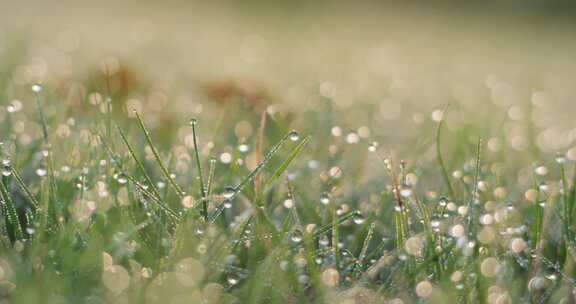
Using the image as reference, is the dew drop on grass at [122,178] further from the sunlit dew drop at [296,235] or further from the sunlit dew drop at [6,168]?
the sunlit dew drop at [296,235]

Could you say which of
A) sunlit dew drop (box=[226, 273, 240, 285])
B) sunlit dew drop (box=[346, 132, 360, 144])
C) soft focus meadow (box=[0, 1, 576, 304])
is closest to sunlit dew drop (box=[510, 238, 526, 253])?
soft focus meadow (box=[0, 1, 576, 304])

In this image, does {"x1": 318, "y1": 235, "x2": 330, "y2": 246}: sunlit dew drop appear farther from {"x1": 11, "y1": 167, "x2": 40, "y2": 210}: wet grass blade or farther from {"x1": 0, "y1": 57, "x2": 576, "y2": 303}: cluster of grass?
{"x1": 11, "y1": 167, "x2": 40, "y2": 210}: wet grass blade

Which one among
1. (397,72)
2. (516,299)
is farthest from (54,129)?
(397,72)

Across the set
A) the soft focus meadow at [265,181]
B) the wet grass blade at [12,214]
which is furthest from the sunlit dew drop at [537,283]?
the wet grass blade at [12,214]

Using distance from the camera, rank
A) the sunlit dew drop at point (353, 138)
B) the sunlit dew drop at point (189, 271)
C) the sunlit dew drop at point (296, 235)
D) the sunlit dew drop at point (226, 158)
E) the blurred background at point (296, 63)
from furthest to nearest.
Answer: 1. the blurred background at point (296, 63)
2. the sunlit dew drop at point (353, 138)
3. the sunlit dew drop at point (226, 158)
4. the sunlit dew drop at point (296, 235)
5. the sunlit dew drop at point (189, 271)

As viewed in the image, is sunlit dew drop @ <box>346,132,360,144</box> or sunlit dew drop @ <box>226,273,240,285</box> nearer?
sunlit dew drop @ <box>226,273,240,285</box>

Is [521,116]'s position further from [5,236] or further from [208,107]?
[5,236]

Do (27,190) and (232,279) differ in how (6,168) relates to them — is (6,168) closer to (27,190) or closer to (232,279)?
(27,190)
